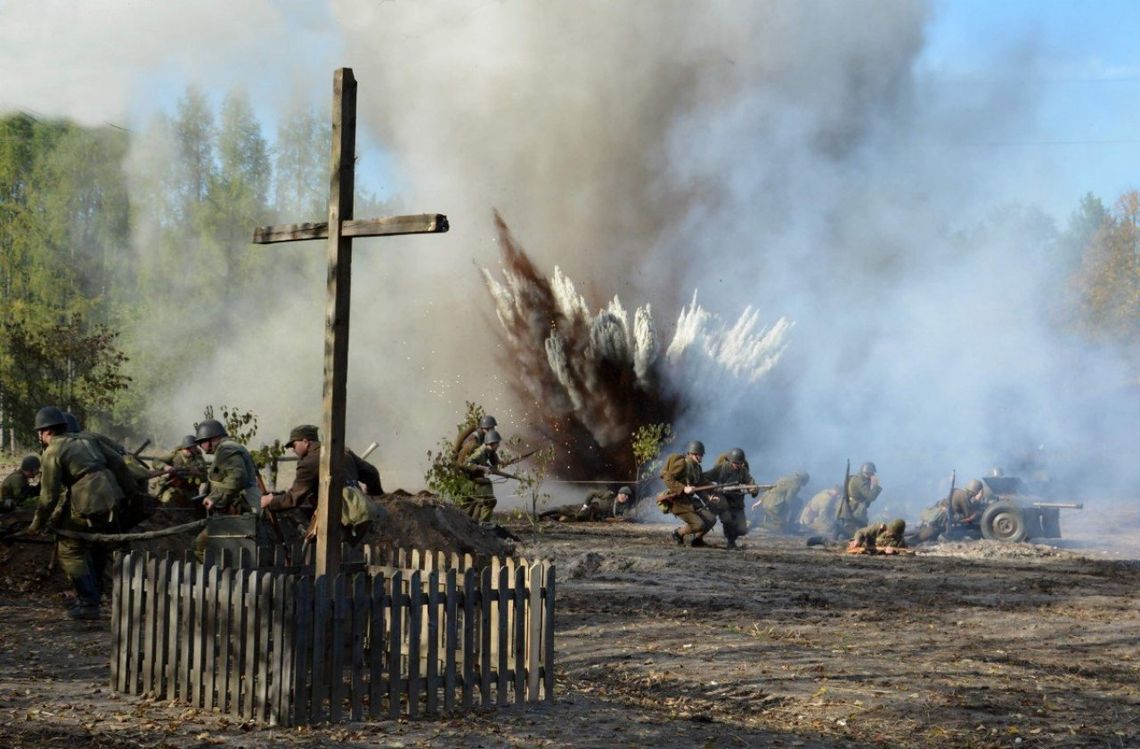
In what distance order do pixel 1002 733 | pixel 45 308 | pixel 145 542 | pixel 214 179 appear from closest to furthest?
pixel 1002 733
pixel 145 542
pixel 45 308
pixel 214 179

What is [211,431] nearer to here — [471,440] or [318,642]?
[318,642]

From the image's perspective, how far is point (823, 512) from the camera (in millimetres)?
26641

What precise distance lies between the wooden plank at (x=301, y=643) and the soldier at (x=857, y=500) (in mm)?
18275

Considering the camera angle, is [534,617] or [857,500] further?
[857,500]

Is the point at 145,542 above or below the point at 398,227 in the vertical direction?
below

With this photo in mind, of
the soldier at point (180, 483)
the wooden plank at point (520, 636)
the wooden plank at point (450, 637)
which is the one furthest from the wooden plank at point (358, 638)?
the soldier at point (180, 483)

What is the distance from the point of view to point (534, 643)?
8477mm

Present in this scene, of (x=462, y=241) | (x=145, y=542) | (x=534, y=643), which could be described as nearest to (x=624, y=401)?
(x=462, y=241)

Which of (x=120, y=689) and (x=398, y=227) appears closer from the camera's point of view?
(x=398, y=227)

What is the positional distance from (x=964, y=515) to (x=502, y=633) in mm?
17198

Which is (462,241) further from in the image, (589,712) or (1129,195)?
(589,712)

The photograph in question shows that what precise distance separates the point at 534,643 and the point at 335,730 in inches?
55.5

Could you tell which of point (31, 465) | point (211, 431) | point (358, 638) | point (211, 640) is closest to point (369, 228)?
point (358, 638)

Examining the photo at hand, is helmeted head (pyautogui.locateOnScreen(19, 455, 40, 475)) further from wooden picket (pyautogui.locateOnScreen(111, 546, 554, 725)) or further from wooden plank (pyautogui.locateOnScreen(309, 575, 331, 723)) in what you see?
wooden plank (pyautogui.locateOnScreen(309, 575, 331, 723))
